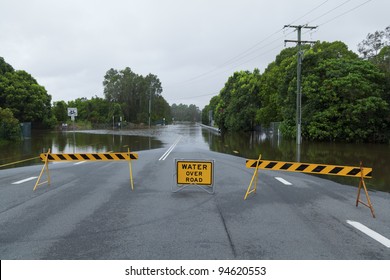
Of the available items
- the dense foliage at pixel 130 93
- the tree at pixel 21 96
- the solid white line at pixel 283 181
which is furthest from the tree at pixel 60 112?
the solid white line at pixel 283 181

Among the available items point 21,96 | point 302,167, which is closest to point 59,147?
point 302,167

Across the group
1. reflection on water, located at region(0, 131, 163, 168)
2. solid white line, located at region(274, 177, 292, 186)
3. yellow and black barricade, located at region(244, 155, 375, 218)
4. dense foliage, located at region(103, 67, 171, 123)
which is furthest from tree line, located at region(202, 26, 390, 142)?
dense foliage, located at region(103, 67, 171, 123)

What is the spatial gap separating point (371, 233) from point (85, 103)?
343ft

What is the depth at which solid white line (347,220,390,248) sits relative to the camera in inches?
199

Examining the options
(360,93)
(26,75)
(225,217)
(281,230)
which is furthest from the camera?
(26,75)

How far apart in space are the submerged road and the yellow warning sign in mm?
308

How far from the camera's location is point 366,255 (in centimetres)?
455

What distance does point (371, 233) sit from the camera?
18.1 ft

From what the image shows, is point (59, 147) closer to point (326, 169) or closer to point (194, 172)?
point (194, 172)

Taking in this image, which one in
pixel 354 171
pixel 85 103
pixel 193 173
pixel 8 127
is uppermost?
pixel 85 103

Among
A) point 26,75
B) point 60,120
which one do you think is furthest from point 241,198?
point 60,120

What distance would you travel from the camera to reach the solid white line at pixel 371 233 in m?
5.07

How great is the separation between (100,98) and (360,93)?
298 feet
